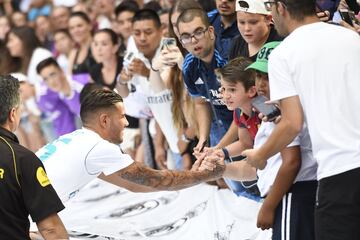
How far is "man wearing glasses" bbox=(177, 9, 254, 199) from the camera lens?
700cm

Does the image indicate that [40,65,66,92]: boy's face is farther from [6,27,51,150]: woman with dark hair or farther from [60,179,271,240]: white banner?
[60,179,271,240]: white banner

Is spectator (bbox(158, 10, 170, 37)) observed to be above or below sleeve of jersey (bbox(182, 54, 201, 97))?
above

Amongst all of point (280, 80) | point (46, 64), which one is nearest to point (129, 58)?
point (46, 64)

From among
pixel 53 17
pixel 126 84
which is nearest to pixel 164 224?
pixel 126 84

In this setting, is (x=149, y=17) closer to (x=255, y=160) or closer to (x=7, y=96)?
(x=7, y=96)

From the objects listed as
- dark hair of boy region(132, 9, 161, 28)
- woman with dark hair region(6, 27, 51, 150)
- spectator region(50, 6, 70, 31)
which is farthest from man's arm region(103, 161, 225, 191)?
spectator region(50, 6, 70, 31)

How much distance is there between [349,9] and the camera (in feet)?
20.6

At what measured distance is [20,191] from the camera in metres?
4.75

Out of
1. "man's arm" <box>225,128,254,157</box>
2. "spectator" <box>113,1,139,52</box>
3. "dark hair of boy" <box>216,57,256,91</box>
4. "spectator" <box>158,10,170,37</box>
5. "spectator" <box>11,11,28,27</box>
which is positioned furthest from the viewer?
"spectator" <box>11,11,28,27</box>

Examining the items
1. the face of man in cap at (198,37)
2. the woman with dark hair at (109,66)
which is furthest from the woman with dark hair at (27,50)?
the face of man in cap at (198,37)

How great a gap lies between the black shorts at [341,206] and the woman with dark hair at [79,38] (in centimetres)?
668

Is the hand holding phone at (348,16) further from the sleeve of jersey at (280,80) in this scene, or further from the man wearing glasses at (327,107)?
the sleeve of jersey at (280,80)

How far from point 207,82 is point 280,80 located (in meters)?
2.59

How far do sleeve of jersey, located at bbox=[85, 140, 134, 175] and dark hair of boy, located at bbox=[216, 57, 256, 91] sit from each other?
0.80 meters
